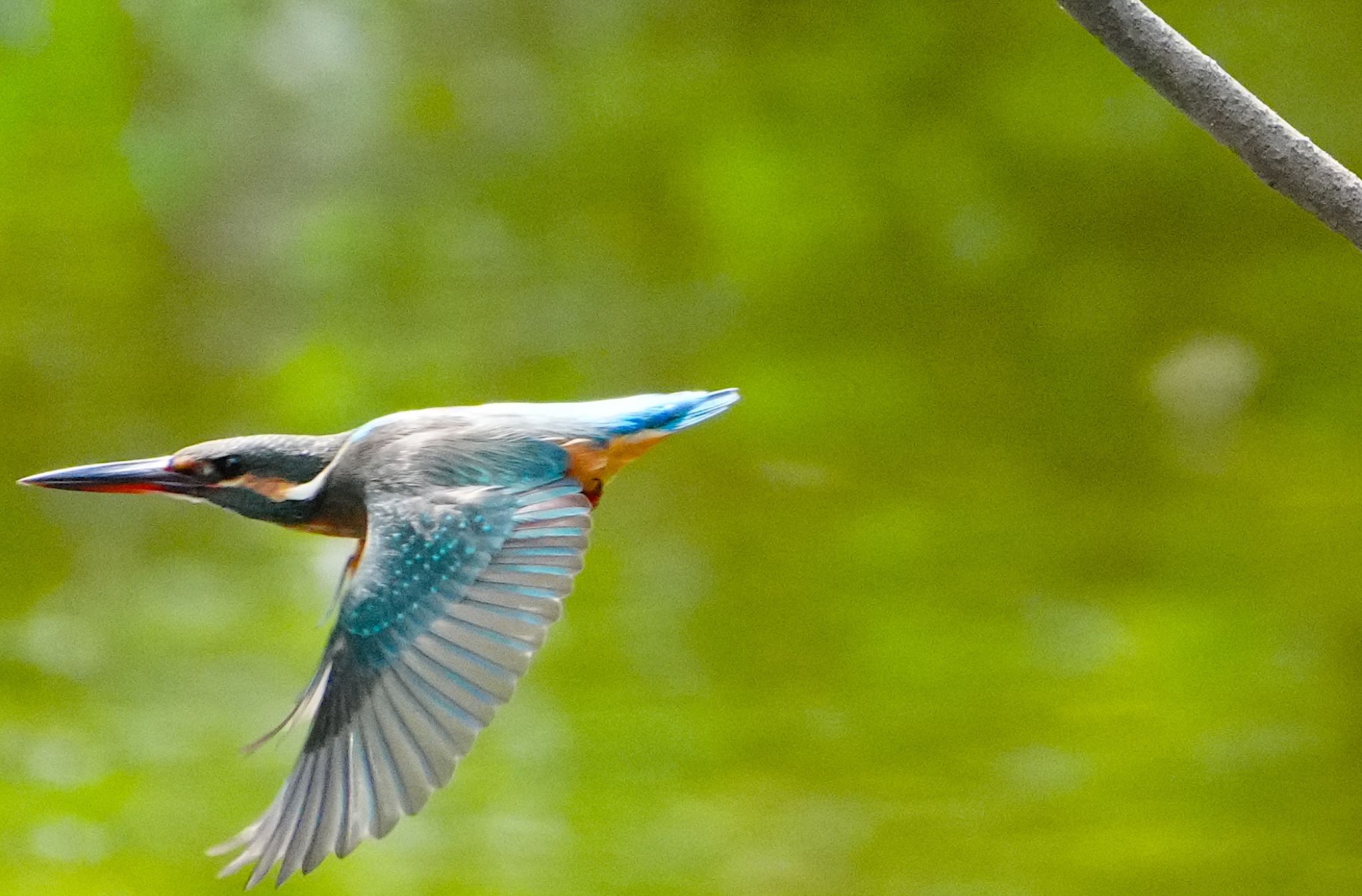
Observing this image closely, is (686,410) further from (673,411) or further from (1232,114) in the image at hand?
(1232,114)

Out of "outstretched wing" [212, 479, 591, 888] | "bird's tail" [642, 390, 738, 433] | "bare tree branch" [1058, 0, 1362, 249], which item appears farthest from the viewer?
"bird's tail" [642, 390, 738, 433]

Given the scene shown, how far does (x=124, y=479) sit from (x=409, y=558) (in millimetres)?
163

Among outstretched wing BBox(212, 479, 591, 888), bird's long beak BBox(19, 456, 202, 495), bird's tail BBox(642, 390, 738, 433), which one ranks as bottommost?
outstretched wing BBox(212, 479, 591, 888)

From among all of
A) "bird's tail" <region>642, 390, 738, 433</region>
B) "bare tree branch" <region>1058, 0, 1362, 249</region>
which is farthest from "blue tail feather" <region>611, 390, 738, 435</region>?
"bare tree branch" <region>1058, 0, 1362, 249</region>

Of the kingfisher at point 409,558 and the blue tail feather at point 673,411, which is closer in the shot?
the kingfisher at point 409,558

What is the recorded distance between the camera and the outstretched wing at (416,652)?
785mm

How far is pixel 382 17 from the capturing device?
2.17 m

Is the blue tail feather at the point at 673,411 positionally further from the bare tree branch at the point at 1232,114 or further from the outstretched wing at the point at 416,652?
the bare tree branch at the point at 1232,114

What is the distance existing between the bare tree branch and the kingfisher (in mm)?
383

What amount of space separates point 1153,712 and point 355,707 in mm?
1432

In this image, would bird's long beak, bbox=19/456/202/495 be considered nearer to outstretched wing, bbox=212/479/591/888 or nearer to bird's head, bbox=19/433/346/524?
bird's head, bbox=19/433/346/524

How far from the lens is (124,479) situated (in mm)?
855

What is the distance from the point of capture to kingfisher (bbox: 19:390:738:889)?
2.60 ft

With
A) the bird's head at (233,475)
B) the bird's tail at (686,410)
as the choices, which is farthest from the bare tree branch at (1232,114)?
the bird's head at (233,475)
